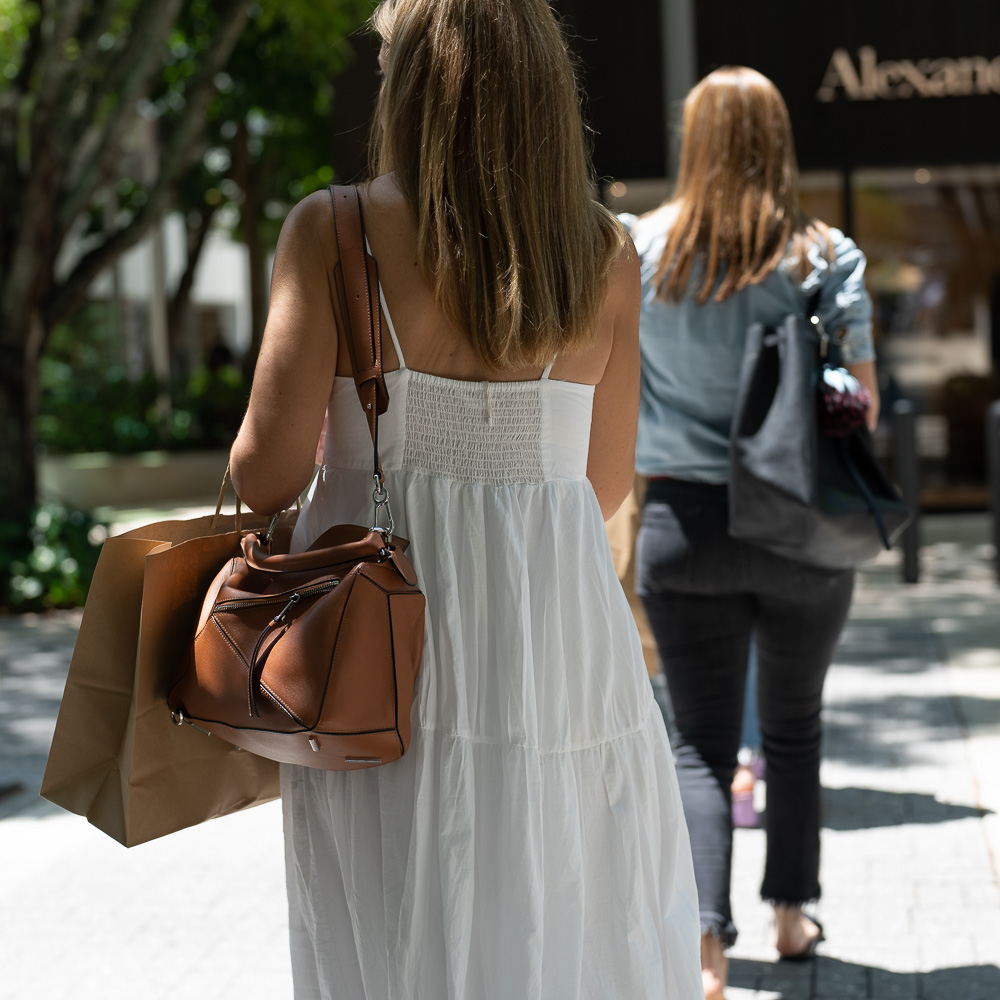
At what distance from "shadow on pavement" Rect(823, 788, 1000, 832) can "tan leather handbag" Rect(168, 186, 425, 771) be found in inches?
116

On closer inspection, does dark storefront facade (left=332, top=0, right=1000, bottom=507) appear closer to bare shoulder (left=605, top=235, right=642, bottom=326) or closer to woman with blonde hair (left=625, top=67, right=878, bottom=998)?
woman with blonde hair (left=625, top=67, right=878, bottom=998)

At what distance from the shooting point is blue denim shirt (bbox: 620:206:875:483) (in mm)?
3027

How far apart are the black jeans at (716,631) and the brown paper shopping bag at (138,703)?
3.98ft

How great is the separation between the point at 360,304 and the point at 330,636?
0.50 meters

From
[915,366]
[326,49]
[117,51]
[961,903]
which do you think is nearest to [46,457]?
[326,49]

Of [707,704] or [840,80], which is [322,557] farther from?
[840,80]

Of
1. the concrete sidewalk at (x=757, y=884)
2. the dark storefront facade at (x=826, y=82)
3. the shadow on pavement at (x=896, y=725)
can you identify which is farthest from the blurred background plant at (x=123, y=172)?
the shadow on pavement at (x=896, y=725)

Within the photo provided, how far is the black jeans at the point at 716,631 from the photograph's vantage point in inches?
117

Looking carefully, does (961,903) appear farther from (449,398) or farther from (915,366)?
(915,366)

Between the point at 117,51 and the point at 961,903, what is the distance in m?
8.13

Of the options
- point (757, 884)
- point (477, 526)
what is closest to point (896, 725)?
point (757, 884)

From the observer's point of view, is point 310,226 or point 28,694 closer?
point 310,226

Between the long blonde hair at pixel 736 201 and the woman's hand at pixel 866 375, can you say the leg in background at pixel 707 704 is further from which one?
the long blonde hair at pixel 736 201

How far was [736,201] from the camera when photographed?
302 cm
